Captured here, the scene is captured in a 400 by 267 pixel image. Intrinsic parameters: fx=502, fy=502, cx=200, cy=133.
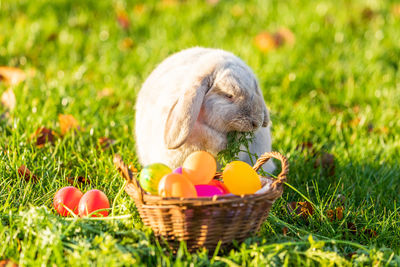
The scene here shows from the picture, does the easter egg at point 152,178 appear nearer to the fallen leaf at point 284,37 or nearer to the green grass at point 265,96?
the green grass at point 265,96

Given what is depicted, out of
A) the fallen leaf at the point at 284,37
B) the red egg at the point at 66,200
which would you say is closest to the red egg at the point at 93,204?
the red egg at the point at 66,200

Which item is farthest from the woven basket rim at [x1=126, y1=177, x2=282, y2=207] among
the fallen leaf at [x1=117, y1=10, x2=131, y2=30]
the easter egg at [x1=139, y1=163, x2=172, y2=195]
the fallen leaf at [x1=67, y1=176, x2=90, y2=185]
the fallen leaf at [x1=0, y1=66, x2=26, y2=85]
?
the fallen leaf at [x1=117, y1=10, x2=131, y2=30]

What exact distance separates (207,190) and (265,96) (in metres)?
2.19

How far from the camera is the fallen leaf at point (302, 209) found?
2.44 meters

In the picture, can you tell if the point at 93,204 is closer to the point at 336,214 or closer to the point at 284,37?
the point at 336,214

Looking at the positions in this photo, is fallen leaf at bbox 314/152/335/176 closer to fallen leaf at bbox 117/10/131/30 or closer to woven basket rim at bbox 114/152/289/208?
woven basket rim at bbox 114/152/289/208

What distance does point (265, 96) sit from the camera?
162 inches

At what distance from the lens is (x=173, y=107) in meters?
2.48

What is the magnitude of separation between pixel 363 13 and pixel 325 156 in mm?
2894

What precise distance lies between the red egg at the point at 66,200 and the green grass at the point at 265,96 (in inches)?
2.6

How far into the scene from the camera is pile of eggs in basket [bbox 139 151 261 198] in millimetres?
1931

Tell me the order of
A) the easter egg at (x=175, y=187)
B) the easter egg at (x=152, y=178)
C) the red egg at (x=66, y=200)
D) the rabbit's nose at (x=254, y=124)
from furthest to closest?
the rabbit's nose at (x=254, y=124) < the red egg at (x=66, y=200) < the easter egg at (x=152, y=178) < the easter egg at (x=175, y=187)

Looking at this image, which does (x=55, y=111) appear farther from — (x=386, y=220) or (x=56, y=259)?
(x=386, y=220)

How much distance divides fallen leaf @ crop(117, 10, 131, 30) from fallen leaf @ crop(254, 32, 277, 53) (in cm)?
132
